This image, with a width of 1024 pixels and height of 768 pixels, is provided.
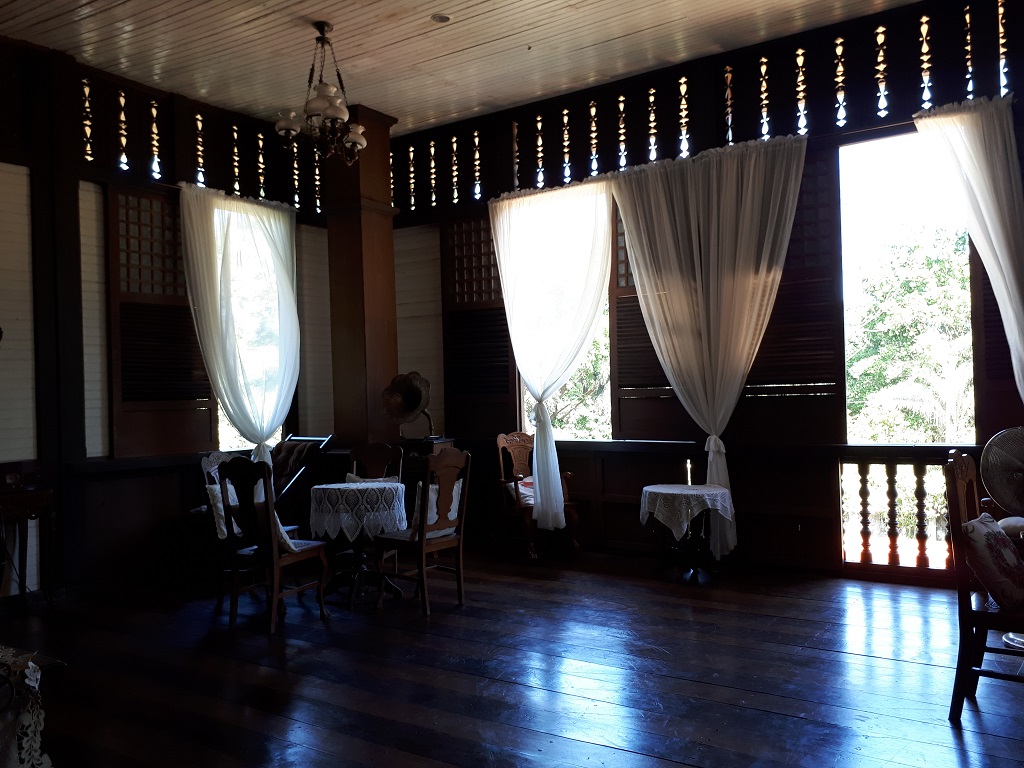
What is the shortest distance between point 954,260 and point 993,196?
4.01 meters

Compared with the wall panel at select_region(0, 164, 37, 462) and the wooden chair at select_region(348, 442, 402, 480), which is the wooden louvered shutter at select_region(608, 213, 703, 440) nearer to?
the wooden chair at select_region(348, 442, 402, 480)

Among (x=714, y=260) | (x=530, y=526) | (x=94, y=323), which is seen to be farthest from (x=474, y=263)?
(x=94, y=323)

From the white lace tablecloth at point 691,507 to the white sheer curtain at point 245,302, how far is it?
127 inches

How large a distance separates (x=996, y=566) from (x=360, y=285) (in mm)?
5176

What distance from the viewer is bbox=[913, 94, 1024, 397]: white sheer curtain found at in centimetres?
491

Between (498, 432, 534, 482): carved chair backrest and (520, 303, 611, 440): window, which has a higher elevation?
(520, 303, 611, 440): window

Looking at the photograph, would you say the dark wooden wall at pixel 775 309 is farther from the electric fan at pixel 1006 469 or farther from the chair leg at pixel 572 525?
the electric fan at pixel 1006 469

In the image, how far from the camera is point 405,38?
5652 mm

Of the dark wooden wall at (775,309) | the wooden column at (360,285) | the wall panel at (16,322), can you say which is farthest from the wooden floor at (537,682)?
the wooden column at (360,285)

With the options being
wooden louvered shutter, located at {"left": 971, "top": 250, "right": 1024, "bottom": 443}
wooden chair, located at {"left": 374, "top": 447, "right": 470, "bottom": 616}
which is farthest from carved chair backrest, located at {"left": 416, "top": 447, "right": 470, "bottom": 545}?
wooden louvered shutter, located at {"left": 971, "top": 250, "right": 1024, "bottom": 443}

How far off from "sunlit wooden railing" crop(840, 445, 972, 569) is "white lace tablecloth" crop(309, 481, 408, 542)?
3145 millimetres

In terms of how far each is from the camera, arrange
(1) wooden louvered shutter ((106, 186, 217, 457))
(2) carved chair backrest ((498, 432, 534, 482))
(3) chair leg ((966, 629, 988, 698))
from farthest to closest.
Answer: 1. (2) carved chair backrest ((498, 432, 534, 482))
2. (1) wooden louvered shutter ((106, 186, 217, 457))
3. (3) chair leg ((966, 629, 988, 698))


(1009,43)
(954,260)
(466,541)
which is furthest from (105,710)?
(954,260)

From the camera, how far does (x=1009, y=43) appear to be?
5078mm
